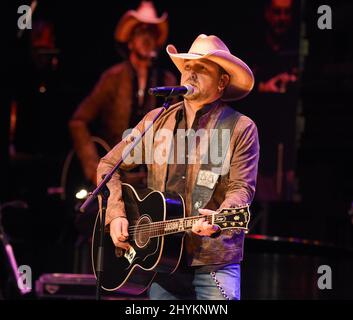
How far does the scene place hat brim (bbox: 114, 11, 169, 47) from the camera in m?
8.09

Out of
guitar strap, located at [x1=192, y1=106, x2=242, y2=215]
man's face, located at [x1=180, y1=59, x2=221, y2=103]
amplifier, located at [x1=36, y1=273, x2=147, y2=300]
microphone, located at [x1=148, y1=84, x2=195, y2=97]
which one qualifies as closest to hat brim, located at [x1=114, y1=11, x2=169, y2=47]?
amplifier, located at [x1=36, y1=273, x2=147, y2=300]

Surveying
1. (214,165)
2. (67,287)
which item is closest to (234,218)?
(214,165)

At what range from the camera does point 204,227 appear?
14.0ft

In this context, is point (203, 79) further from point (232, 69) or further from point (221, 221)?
point (221, 221)

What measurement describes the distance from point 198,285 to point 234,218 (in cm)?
59

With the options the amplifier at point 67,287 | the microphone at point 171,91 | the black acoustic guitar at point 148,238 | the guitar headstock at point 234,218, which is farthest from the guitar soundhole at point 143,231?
the amplifier at point 67,287

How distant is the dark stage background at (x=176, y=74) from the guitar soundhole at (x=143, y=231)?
302cm

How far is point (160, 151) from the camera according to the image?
4.91 meters

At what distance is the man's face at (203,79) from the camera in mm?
4794

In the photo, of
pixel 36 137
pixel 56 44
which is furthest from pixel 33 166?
pixel 56 44

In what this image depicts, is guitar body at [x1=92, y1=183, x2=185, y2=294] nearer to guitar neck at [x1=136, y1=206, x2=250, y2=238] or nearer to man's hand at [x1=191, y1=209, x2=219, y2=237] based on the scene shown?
guitar neck at [x1=136, y1=206, x2=250, y2=238]
